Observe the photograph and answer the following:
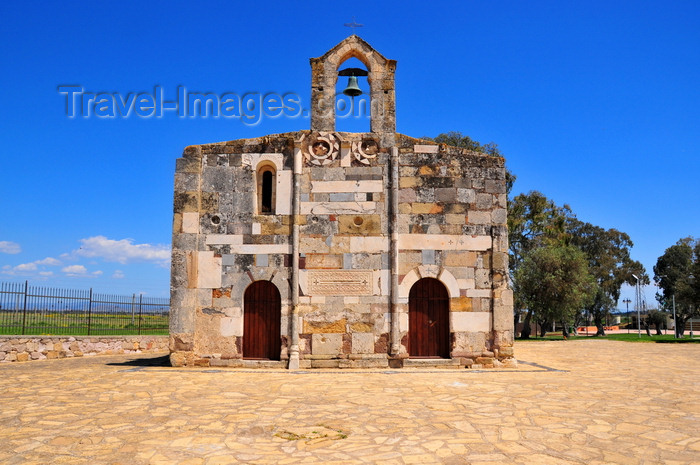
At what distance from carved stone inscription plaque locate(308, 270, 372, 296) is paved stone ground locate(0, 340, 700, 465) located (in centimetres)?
222

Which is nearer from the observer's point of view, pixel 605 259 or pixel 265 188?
pixel 265 188

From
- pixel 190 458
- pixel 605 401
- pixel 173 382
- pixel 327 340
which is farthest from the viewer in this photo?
pixel 327 340

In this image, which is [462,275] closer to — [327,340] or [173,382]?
[327,340]

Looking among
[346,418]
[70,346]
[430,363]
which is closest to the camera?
[346,418]

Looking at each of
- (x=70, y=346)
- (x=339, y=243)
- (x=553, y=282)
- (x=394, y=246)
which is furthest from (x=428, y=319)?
(x=553, y=282)

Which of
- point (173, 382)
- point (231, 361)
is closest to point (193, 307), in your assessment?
point (231, 361)

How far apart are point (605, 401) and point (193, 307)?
8754 mm

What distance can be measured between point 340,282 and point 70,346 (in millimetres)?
8405

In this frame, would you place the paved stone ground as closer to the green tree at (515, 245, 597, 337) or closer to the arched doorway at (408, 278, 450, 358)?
the arched doorway at (408, 278, 450, 358)

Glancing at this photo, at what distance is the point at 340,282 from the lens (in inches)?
485

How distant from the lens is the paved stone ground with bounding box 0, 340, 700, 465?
505 cm

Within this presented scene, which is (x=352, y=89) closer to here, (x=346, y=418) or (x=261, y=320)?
(x=261, y=320)

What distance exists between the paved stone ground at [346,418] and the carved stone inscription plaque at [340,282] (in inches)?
87.5

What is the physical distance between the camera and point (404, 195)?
12.6m
